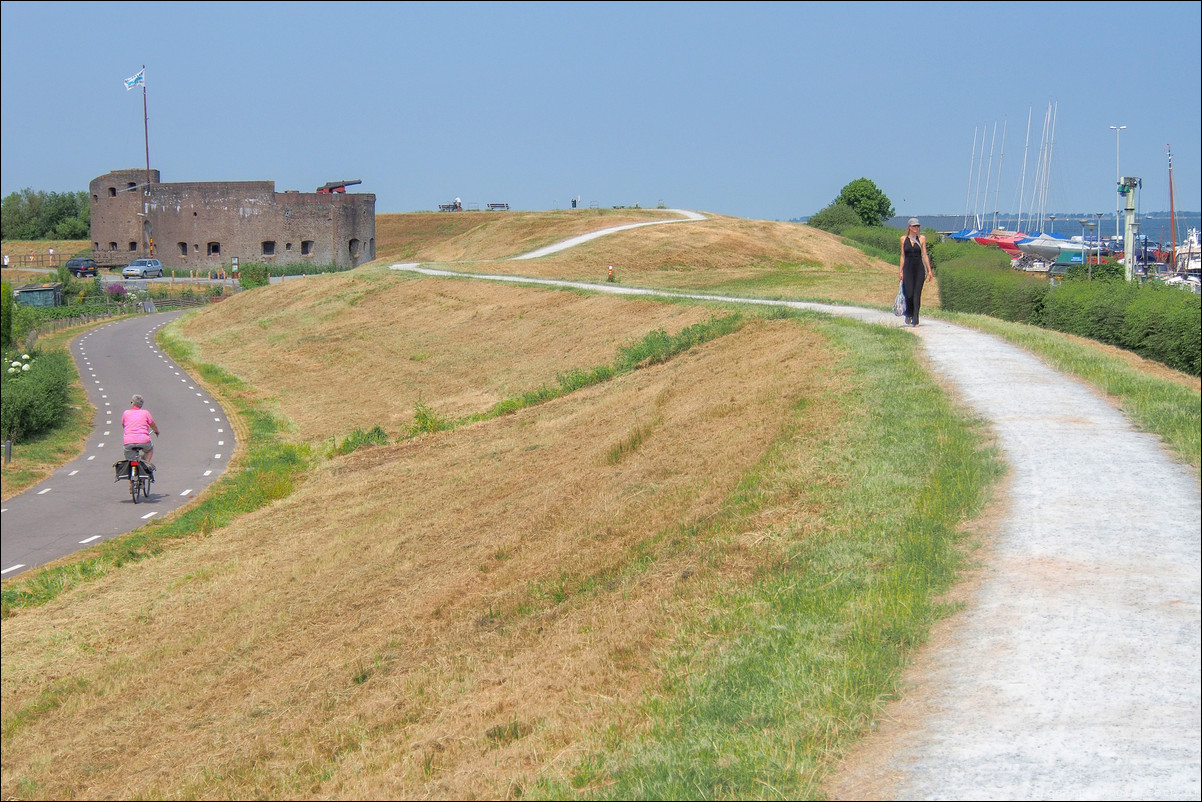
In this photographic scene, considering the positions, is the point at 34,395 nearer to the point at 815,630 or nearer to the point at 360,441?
the point at 360,441

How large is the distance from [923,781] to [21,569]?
369 inches

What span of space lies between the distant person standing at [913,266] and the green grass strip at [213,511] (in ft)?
33.6

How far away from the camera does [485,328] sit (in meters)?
33.2

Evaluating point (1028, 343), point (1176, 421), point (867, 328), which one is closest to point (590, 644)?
point (1176, 421)

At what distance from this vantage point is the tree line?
349 feet

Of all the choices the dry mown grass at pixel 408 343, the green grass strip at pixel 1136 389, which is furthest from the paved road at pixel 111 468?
the green grass strip at pixel 1136 389

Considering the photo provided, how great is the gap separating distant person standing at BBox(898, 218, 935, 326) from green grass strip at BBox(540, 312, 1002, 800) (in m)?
5.48

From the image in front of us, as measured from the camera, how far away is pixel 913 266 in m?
16.7

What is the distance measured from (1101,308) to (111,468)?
16.3 metres

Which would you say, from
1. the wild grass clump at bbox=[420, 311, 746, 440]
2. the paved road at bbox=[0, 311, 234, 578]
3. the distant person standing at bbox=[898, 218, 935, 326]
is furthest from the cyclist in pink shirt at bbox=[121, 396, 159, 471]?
the distant person standing at bbox=[898, 218, 935, 326]

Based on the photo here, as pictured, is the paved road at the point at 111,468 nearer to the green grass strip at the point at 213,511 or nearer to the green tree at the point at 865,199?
the green grass strip at the point at 213,511

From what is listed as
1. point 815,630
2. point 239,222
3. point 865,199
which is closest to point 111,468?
point 815,630

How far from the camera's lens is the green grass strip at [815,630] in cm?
573

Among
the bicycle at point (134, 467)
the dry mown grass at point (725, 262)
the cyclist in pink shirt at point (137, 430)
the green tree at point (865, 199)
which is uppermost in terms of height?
the green tree at point (865, 199)
